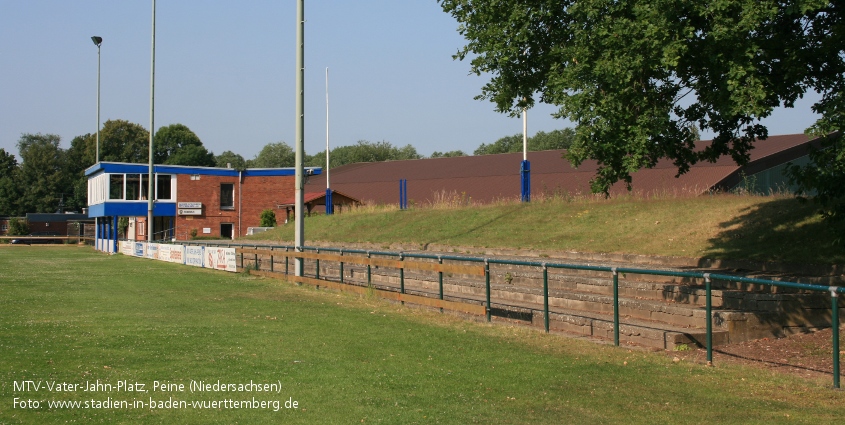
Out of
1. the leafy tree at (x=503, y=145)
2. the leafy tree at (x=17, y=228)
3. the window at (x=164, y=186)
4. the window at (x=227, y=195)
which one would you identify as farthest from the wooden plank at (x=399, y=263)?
the leafy tree at (x=503, y=145)

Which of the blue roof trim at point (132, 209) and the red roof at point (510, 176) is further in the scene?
the blue roof trim at point (132, 209)

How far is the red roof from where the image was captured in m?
39.1

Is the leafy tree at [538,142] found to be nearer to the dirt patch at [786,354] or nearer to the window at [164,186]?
the window at [164,186]

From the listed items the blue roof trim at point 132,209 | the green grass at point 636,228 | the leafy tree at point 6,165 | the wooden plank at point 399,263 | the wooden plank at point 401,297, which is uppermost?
the leafy tree at point 6,165

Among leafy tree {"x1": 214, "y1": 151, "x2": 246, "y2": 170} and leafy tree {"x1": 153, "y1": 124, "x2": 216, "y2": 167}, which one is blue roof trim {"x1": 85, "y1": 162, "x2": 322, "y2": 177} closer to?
leafy tree {"x1": 153, "y1": 124, "x2": 216, "y2": 167}

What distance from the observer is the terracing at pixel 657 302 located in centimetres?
1184

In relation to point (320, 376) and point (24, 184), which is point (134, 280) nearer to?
point (320, 376)

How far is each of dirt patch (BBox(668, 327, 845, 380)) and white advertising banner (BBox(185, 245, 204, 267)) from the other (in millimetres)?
23288

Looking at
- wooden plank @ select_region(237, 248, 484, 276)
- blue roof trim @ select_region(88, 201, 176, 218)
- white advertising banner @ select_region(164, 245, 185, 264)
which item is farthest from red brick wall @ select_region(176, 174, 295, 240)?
wooden plank @ select_region(237, 248, 484, 276)

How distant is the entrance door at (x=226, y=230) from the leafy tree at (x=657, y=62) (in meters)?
53.6

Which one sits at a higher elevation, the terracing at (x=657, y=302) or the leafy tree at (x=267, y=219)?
the leafy tree at (x=267, y=219)

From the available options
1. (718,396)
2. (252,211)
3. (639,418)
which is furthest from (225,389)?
(252,211)

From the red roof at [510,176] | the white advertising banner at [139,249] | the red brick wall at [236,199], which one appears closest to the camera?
the red roof at [510,176]

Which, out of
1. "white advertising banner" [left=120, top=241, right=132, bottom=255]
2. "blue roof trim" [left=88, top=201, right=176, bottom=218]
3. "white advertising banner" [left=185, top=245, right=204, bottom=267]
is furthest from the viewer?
"blue roof trim" [left=88, top=201, right=176, bottom=218]
